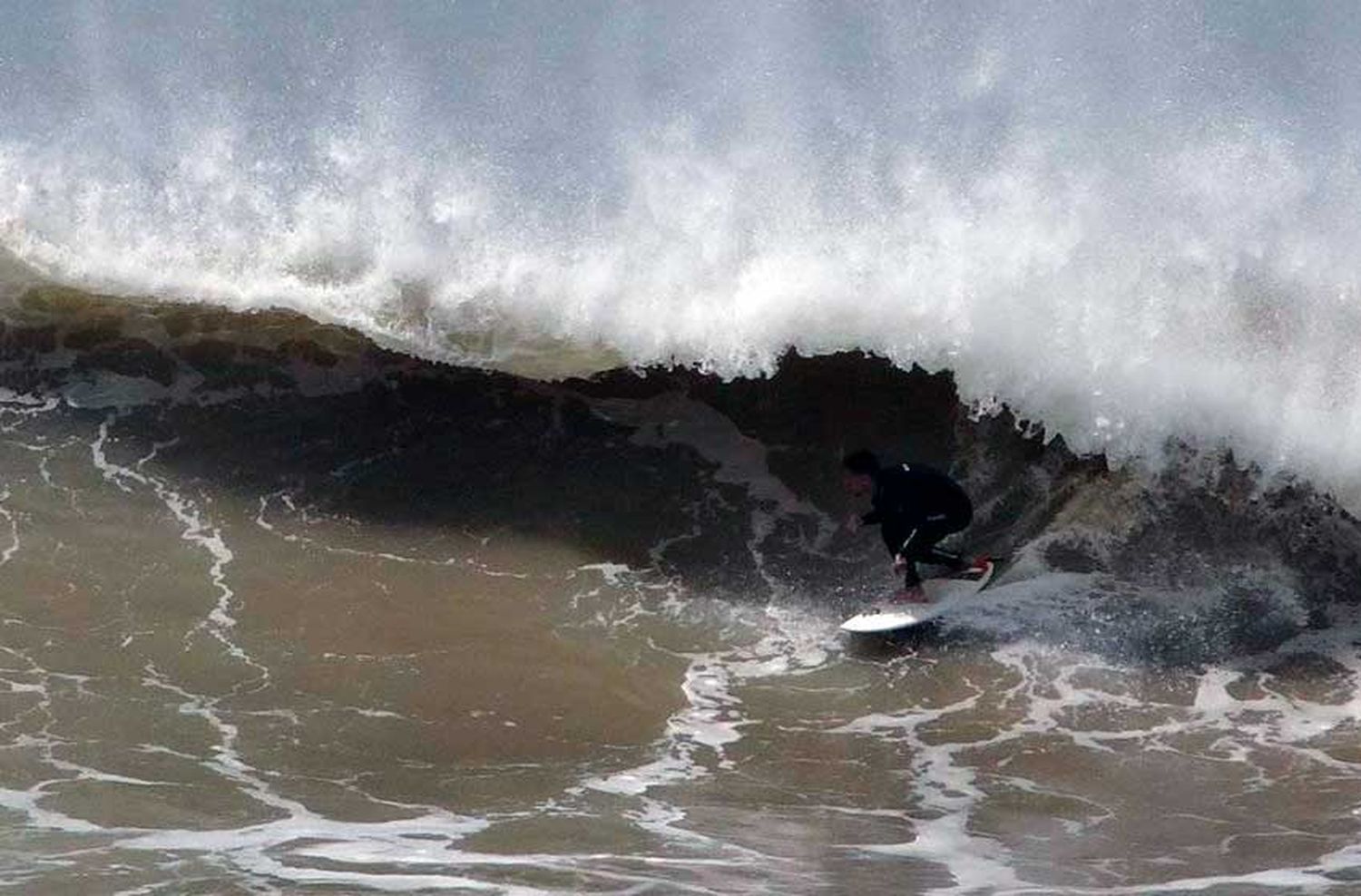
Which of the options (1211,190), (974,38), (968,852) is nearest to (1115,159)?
(1211,190)

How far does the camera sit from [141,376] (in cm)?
1186

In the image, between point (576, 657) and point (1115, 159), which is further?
point (1115, 159)

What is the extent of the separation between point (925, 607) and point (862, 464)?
2.56 feet

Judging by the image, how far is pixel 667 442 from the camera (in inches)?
436

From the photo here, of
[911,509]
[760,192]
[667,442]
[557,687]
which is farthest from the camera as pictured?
[760,192]

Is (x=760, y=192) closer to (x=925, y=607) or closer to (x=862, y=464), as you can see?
(x=862, y=464)

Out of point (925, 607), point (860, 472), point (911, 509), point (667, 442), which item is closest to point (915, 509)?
point (911, 509)

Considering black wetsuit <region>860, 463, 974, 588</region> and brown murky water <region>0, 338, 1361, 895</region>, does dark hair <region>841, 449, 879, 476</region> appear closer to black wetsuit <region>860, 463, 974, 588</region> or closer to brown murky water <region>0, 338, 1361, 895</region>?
black wetsuit <region>860, 463, 974, 588</region>

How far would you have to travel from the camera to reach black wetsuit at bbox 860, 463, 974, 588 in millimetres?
8992

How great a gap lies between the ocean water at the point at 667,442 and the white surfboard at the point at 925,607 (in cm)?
10

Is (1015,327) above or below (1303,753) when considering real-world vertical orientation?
above

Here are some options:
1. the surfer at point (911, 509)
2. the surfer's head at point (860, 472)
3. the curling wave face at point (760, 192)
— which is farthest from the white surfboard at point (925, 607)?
the curling wave face at point (760, 192)

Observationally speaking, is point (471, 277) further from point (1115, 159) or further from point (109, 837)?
point (109, 837)

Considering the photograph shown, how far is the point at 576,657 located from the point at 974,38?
17.2 feet
